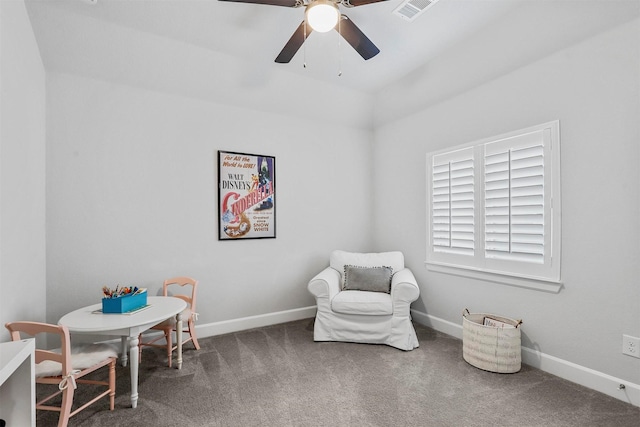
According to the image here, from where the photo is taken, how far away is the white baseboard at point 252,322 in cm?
344

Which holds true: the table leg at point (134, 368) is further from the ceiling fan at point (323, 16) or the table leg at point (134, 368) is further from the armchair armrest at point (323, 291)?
the ceiling fan at point (323, 16)

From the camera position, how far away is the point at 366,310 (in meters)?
3.15

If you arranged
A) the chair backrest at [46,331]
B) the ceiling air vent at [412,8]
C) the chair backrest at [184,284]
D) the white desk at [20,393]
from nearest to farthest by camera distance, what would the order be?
the white desk at [20,393], the chair backrest at [46,331], the ceiling air vent at [412,8], the chair backrest at [184,284]

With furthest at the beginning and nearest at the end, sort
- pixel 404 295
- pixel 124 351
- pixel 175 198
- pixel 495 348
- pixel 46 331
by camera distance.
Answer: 1. pixel 175 198
2. pixel 404 295
3. pixel 124 351
4. pixel 495 348
5. pixel 46 331

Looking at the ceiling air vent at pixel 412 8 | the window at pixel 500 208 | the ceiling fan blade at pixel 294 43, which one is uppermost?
the ceiling air vent at pixel 412 8

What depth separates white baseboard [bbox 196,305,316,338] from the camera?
3.44 m

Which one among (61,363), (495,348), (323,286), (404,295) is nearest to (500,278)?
(495,348)

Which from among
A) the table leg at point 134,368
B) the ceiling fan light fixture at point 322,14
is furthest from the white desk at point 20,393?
the ceiling fan light fixture at point 322,14

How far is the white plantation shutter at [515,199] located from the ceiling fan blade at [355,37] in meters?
1.50

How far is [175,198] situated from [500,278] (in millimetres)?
3258

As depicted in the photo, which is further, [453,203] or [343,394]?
[453,203]

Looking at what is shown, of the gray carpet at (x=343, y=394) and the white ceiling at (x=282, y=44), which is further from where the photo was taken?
the white ceiling at (x=282, y=44)

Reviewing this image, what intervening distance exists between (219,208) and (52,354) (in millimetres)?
1962

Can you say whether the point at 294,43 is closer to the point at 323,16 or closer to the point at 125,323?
the point at 323,16
